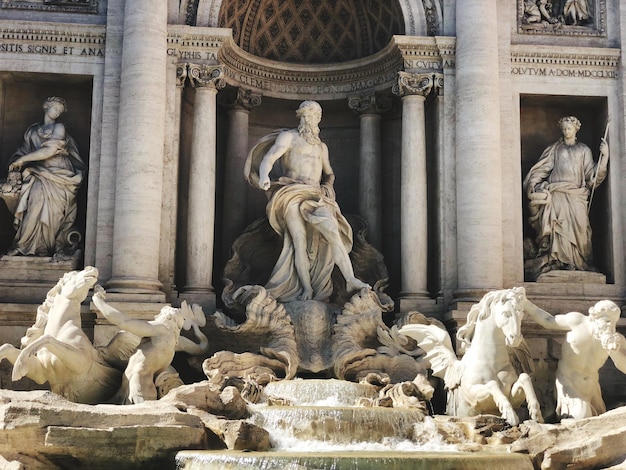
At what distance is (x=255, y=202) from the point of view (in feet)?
68.8

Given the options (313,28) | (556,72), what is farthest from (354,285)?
(313,28)

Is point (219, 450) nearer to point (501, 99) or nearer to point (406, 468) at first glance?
point (406, 468)

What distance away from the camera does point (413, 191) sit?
1905 cm

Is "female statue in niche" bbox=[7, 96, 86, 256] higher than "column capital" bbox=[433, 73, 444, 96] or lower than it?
lower

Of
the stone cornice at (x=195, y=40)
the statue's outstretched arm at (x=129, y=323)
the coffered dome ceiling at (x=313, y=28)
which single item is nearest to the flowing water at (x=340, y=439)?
the statue's outstretched arm at (x=129, y=323)

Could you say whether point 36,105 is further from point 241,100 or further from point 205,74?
point 241,100

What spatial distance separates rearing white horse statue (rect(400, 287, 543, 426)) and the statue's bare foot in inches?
110

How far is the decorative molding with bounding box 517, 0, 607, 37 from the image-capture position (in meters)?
20.0

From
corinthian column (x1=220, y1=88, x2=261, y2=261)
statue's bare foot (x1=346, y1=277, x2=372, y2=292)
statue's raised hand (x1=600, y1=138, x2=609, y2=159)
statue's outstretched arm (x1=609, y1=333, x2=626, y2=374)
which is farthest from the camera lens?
corinthian column (x1=220, y1=88, x2=261, y2=261)

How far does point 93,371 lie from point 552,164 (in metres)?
9.35

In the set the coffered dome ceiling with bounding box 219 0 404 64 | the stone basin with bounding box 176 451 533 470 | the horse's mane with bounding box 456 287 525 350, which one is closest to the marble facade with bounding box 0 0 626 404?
the coffered dome ceiling with bounding box 219 0 404 64

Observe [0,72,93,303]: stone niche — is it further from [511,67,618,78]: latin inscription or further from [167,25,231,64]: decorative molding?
[511,67,618,78]: latin inscription

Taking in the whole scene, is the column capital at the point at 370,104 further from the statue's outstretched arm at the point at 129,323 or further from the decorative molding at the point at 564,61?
the statue's outstretched arm at the point at 129,323

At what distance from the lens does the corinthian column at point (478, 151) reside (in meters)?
18.4
